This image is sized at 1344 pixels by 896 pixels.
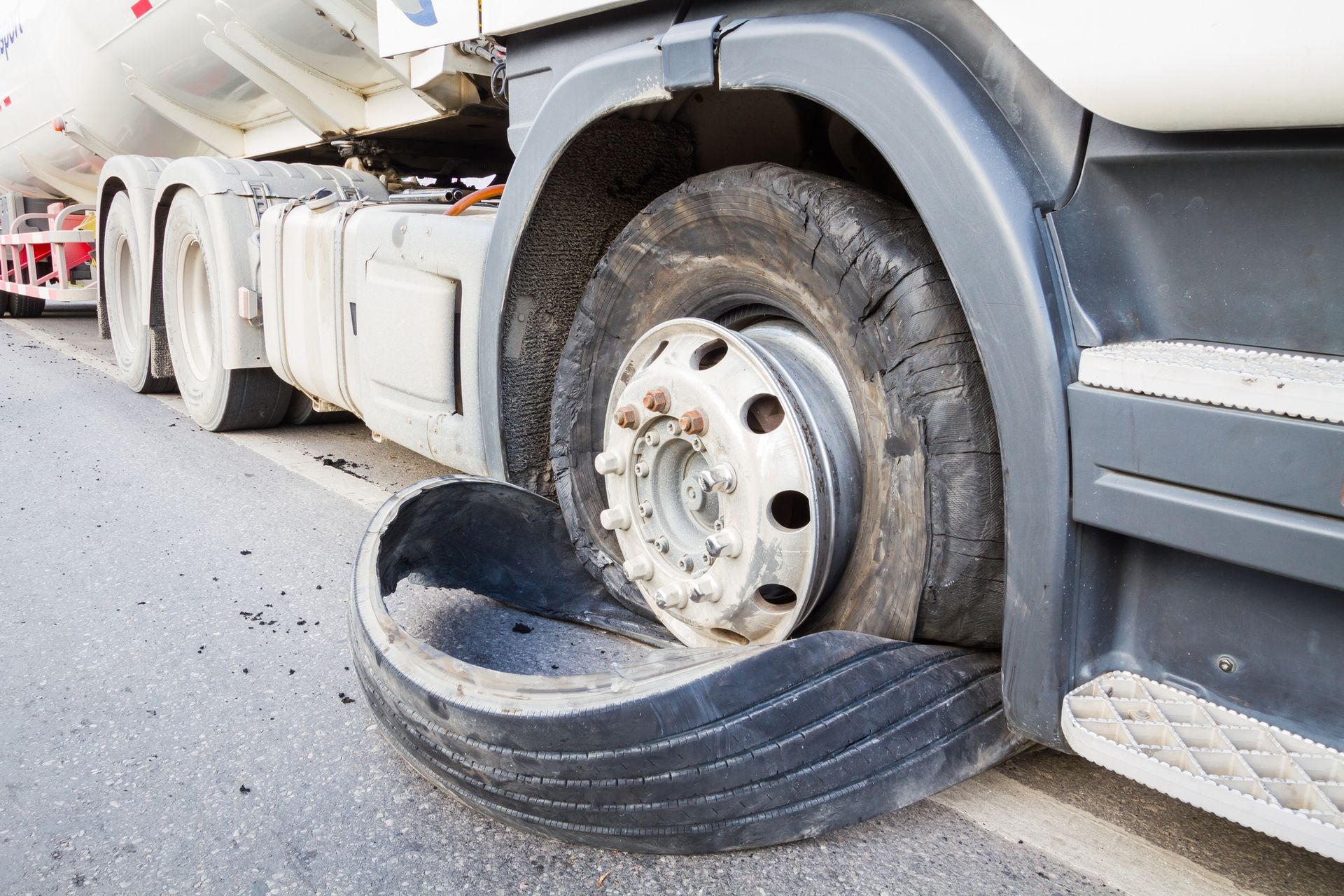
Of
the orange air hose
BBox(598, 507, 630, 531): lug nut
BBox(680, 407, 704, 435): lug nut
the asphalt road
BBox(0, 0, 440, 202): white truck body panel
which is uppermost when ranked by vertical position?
BBox(0, 0, 440, 202): white truck body panel


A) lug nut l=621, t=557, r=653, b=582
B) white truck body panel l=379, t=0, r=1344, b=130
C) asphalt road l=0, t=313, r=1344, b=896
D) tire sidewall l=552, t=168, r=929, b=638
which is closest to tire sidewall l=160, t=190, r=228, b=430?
asphalt road l=0, t=313, r=1344, b=896

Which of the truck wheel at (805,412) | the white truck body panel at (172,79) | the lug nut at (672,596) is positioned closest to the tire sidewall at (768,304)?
the truck wheel at (805,412)

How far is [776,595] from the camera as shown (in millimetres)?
1681

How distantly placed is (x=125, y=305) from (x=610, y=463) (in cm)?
462

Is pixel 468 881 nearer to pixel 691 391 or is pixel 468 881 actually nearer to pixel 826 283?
pixel 691 391

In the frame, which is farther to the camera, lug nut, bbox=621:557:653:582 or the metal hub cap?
lug nut, bbox=621:557:653:582

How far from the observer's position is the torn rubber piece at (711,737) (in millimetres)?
1273

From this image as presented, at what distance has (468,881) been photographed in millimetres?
1354

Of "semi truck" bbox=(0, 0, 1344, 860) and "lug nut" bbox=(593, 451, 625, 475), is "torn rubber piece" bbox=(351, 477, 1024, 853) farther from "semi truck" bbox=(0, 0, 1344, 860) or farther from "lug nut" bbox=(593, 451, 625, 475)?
"lug nut" bbox=(593, 451, 625, 475)

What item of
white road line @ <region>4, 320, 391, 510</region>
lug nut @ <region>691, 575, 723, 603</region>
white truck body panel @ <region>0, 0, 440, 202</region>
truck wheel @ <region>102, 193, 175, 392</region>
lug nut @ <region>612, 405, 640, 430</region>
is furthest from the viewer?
truck wheel @ <region>102, 193, 175, 392</region>

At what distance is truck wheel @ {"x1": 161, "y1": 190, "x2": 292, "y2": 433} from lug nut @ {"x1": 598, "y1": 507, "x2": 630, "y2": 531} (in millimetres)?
2701

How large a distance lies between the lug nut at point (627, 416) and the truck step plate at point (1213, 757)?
903mm

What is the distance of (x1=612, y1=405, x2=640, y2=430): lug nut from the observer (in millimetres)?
1773

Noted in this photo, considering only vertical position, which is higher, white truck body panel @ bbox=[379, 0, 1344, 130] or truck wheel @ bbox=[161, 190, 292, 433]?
white truck body panel @ bbox=[379, 0, 1344, 130]
